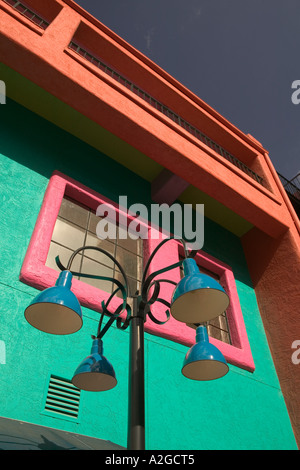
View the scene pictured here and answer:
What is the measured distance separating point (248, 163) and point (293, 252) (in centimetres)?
350

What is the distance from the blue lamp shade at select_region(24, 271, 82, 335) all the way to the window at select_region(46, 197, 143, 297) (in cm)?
273

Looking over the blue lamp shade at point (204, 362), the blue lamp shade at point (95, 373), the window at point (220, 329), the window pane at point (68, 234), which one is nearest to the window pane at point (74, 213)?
the window pane at point (68, 234)

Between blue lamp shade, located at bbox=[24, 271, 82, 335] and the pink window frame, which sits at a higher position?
the pink window frame

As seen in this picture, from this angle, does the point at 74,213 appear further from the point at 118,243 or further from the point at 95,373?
the point at 95,373

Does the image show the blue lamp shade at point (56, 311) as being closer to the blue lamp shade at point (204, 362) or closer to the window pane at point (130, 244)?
the blue lamp shade at point (204, 362)

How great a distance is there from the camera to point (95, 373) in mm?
3012

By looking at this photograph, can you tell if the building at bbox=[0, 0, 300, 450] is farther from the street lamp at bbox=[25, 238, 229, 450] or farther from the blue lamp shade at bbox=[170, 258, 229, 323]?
the blue lamp shade at bbox=[170, 258, 229, 323]

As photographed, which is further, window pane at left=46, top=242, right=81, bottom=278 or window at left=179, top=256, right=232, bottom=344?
window at left=179, top=256, right=232, bottom=344

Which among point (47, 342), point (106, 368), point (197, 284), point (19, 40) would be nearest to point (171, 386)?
point (47, 342)

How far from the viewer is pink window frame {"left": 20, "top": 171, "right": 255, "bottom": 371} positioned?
15.9 feet

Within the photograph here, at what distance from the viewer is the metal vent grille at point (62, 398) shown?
13.0ft

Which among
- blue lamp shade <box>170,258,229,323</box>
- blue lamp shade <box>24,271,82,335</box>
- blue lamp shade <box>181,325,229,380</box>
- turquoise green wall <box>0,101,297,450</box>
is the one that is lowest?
blue lamp shade <box>181,325,229,380</box>

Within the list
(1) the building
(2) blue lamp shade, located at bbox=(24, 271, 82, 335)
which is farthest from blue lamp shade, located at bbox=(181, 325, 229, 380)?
(1) the building

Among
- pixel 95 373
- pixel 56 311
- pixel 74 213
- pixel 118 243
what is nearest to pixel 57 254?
pixel 74 213
